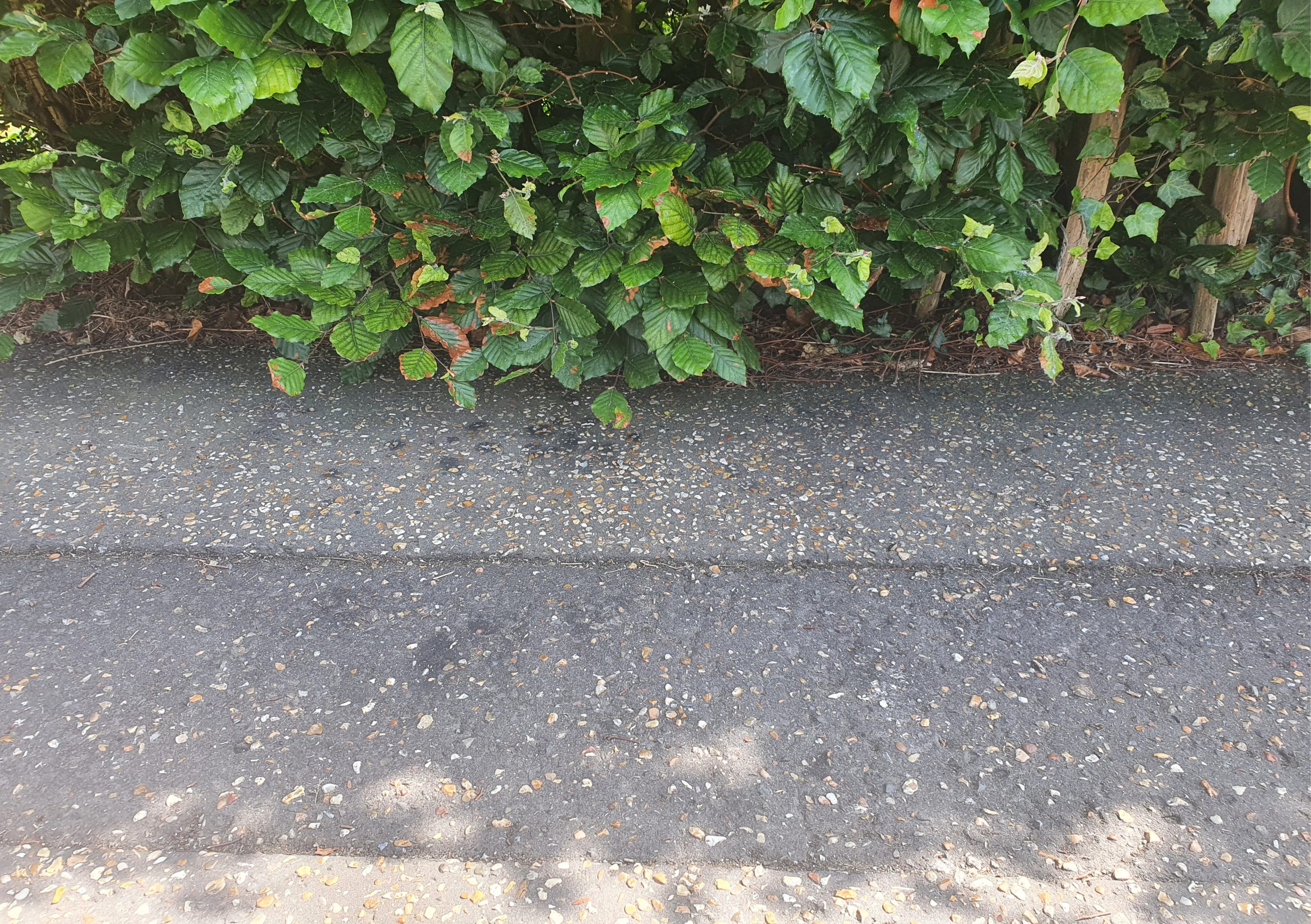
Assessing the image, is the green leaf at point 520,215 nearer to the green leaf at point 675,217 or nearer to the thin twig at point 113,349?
the green leaf at point 675,217

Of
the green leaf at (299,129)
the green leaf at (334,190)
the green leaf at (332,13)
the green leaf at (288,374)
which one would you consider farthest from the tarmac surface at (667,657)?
the green leaf at (332,13)

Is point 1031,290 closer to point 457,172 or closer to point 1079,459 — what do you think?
point 1079,459

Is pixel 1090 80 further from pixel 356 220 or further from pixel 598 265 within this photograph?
pixel 356 220

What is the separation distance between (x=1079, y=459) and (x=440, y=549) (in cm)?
222

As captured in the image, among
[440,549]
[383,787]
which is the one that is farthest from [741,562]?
[383,787]

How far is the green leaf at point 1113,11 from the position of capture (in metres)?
1.94

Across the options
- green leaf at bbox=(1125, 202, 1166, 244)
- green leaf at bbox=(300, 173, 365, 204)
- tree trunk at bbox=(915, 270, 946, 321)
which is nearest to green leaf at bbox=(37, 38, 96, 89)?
green leaf at bbox=(300, 173, 365, 204)

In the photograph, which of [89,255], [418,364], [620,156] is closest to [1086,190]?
[620,156]

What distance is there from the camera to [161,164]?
111 inches

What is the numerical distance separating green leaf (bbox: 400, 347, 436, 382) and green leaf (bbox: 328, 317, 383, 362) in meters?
0.12

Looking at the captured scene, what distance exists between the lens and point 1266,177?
2609mm

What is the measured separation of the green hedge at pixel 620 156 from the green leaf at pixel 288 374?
1 cm

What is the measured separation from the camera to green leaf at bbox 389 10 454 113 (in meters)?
2.08

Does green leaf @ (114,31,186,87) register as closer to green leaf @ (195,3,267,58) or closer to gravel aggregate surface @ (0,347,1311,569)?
green leaf @ (195,3,267,58)
